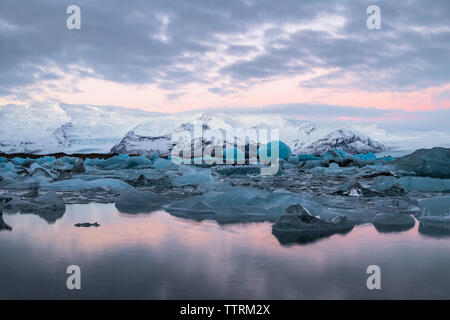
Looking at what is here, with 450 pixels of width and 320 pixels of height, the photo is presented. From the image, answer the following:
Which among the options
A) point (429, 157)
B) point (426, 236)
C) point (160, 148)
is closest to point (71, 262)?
point (426, 236)

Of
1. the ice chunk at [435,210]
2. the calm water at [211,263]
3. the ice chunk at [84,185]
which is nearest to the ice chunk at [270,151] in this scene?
the ice chunk at [84,185]

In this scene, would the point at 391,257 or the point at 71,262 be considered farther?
the point at 391,257

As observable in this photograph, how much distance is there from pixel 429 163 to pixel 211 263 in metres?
10.2

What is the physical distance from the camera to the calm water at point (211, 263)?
84.1 inches

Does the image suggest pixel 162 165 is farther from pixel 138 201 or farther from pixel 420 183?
pixel 138 201

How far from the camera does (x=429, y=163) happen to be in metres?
11.2

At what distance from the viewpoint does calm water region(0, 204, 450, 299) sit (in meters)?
2.14

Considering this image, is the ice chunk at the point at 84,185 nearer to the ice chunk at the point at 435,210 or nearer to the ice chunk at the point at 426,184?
the ice chunk at the point at 435,210

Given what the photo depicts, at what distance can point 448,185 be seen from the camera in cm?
841

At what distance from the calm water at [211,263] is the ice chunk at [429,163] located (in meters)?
8.30

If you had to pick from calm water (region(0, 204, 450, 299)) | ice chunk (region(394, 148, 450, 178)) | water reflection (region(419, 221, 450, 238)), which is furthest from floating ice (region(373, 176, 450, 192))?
calm water (region(0, 204, 450, 299))

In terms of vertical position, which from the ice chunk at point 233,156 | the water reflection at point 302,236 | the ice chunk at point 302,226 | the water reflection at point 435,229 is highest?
the ice chunk at point 233,156

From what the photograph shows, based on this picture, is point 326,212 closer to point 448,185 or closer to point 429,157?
point 448,185
